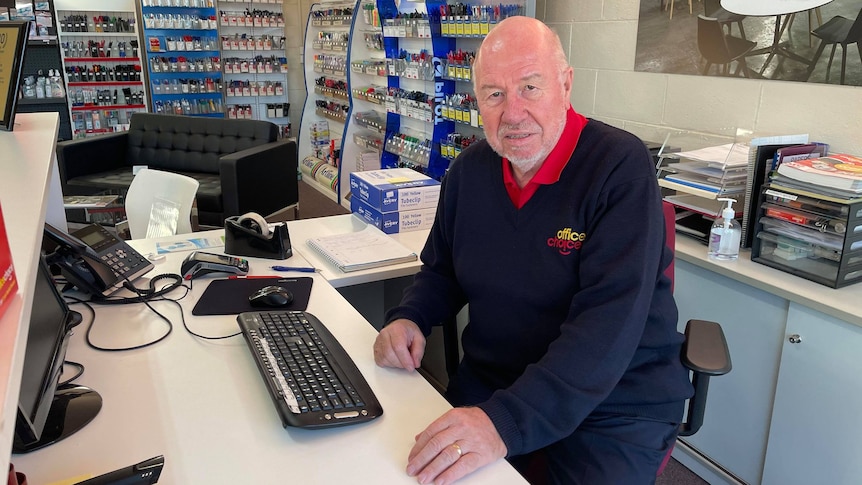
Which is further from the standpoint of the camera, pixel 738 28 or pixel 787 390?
pixel 738 28

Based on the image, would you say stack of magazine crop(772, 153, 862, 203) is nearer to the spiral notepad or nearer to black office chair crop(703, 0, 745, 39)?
black office chair crop(703, 0, 745, 39)

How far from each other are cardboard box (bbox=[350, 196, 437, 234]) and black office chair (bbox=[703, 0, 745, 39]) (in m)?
1.33

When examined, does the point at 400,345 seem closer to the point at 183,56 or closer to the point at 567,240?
the point at 567,240

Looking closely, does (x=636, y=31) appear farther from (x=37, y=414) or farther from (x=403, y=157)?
(x=37, y=414)

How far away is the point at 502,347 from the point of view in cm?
153

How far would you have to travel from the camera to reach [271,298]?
66.5 inches

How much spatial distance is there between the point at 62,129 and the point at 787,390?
6887 mm

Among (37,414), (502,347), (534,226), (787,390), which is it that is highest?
(534,226)

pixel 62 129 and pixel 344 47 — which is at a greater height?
pixel 344 47

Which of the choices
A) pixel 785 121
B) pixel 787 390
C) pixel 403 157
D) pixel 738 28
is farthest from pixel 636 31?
pixel 403 157

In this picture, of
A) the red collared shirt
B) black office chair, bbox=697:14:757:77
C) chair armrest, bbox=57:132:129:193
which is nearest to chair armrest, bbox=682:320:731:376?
the red collared shirt

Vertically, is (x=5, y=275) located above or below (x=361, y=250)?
above

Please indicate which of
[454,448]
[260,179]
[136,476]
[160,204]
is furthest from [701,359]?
[260,179]

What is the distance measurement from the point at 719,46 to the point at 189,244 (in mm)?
2155
